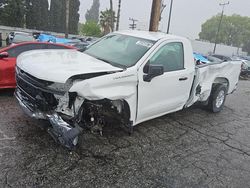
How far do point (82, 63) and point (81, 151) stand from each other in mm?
1341

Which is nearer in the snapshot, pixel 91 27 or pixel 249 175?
pixel 249 175

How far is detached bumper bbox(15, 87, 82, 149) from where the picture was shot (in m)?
3.61

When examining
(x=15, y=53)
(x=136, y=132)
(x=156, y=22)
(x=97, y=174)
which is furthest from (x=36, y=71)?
(x=156, y=22)

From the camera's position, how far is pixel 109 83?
12.8ft

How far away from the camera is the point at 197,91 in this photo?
5863 mm

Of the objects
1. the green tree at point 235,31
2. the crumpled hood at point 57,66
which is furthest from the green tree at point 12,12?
the green tree at point 235,31

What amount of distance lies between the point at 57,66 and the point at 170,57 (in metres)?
2.23

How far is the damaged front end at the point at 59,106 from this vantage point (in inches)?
143

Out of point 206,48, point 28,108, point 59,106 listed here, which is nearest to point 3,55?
point 28,108

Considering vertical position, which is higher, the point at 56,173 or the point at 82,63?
the point at 82,63

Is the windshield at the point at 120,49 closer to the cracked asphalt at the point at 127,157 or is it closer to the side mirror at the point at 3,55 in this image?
the cracked asphalt at the point at 127,157

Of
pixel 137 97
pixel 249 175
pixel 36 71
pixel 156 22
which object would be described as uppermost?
pixel 156 22

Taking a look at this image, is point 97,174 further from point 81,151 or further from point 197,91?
point 197,91

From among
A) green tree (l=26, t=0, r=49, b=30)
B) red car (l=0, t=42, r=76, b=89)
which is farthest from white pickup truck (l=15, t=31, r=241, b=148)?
green tree (l=26, t=0, r=49, b=30)
